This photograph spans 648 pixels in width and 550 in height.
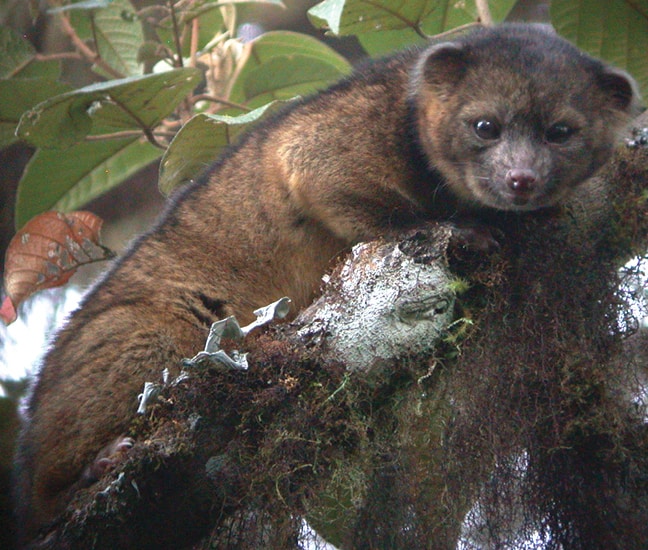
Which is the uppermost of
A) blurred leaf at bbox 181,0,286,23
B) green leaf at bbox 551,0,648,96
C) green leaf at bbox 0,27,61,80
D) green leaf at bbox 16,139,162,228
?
blurred leaf at bbox 181,0,286,23

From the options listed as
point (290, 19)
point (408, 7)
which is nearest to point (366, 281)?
Answer: point (408, 7)

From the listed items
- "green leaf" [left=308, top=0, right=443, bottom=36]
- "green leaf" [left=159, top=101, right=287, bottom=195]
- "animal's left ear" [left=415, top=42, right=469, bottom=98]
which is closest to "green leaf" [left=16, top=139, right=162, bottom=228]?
"green leaf" [left=159, top=101, right=287, bottom=195]

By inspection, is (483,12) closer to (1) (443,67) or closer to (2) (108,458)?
(1) (443,67)

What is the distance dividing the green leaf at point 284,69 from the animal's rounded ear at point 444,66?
1223mm

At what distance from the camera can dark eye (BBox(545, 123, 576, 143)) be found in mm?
3564

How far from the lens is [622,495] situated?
292cm

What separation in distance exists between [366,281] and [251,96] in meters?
2.46

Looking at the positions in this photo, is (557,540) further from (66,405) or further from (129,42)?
(129,42)

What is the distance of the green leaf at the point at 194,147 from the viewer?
14.4 feet

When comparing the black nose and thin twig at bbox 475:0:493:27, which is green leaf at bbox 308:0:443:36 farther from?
the black nose


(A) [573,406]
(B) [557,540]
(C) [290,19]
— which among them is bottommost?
(C) [290,19]

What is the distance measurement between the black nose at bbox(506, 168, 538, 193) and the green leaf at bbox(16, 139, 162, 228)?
8.74ft

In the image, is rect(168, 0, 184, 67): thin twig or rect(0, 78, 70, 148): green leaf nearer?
rect(0, 78, 70, 148): green leaf

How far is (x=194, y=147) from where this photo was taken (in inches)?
181
